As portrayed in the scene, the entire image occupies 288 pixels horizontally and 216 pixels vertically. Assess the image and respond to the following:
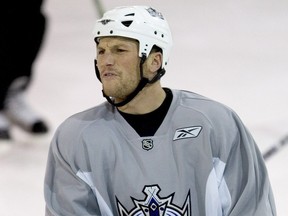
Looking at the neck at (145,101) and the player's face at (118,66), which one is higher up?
the player's face at (118,66)

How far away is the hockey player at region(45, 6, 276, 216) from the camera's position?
161cm

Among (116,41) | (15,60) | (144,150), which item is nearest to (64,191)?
(144,150)

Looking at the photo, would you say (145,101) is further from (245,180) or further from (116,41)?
(245,180)

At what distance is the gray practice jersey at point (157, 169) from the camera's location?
162 centimetres

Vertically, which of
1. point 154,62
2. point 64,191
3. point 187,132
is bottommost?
point 64,191

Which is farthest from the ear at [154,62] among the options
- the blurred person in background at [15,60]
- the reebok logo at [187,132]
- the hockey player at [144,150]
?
the blurred person in background at [15,60]

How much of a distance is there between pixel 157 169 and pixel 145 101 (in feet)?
0.47

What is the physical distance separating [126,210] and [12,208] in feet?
2.64

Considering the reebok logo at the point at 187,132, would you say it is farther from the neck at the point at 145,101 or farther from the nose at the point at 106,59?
the nose at the point at 106,59

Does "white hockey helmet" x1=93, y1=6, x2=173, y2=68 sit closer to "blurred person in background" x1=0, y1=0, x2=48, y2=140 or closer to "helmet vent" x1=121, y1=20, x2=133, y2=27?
"helmet vent" x1=121, y1=20, x2=133, y2=27

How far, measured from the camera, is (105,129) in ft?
5.40

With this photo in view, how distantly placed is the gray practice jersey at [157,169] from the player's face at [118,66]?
0.26 feet

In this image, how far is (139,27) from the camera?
5.29 feet

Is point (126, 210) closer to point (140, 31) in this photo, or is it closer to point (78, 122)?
point (78, 122)
